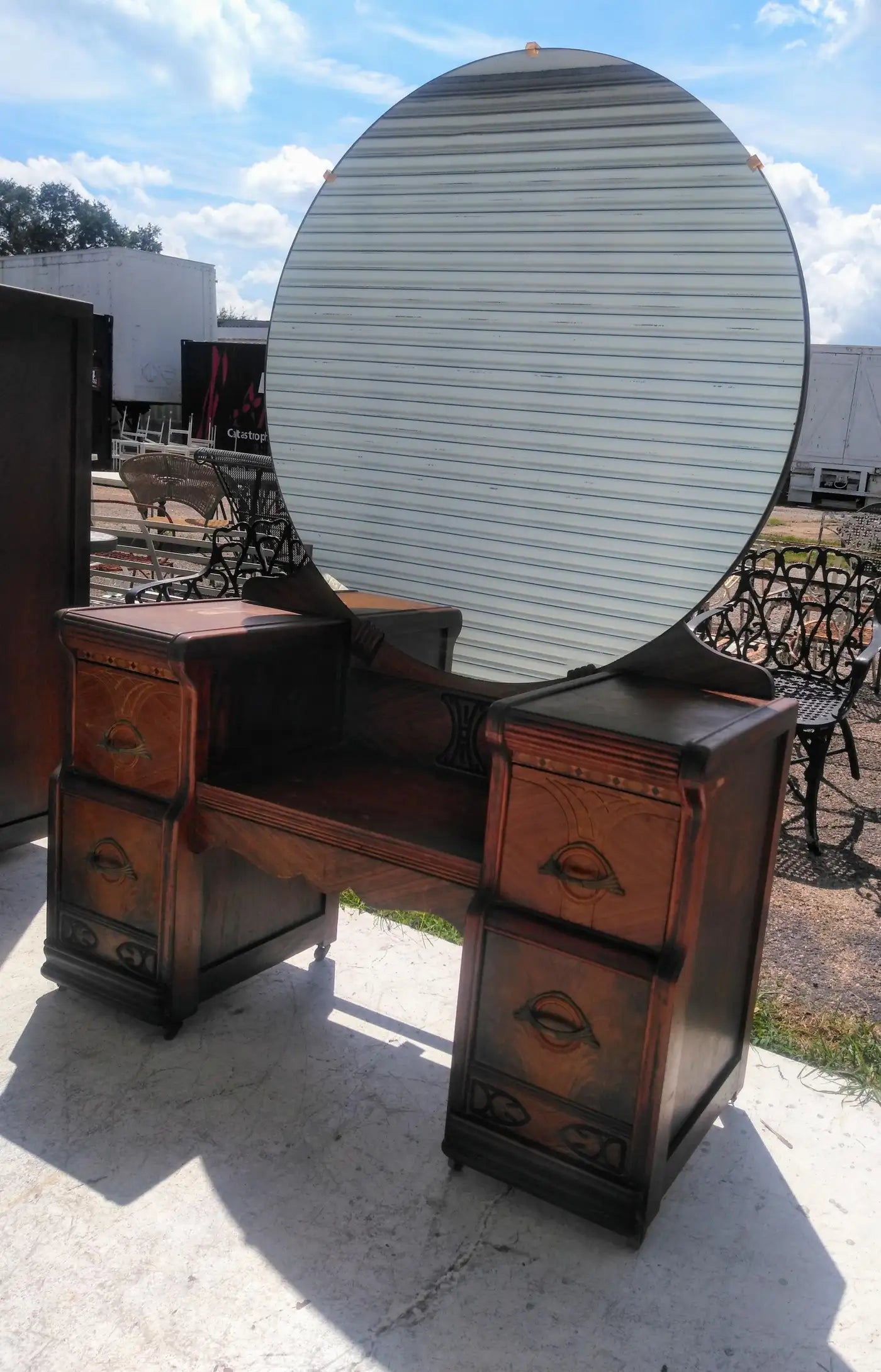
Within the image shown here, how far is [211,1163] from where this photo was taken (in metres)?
1.80

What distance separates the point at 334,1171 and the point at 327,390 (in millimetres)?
1510

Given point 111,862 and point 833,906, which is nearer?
point 111,862

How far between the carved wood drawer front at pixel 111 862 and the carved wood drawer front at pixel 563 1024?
0.75m

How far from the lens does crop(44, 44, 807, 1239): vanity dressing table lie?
1617 millimetres

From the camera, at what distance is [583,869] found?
5.25 feet

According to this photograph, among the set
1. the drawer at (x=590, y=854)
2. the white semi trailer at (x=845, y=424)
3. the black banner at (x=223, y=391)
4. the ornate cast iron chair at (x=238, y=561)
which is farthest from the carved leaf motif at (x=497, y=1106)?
the black banner at (x=223, y=391)

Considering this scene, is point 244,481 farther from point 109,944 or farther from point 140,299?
point 140,299

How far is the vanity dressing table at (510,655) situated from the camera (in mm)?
1617

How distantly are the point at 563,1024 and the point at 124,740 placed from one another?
104cm

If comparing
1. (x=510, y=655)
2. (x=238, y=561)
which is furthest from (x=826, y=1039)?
(x=238, y=561)

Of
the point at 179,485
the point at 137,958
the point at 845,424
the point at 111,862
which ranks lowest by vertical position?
the point at 137,958

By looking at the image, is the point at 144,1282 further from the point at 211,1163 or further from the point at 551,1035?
the point at 551,1035

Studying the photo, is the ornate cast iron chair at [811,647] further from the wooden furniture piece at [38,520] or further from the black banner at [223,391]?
the black banner at [223,391]

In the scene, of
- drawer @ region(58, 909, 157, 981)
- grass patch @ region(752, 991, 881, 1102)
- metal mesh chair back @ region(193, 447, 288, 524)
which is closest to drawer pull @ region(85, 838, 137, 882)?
drawer @ region(58, 909, 157, 981)
